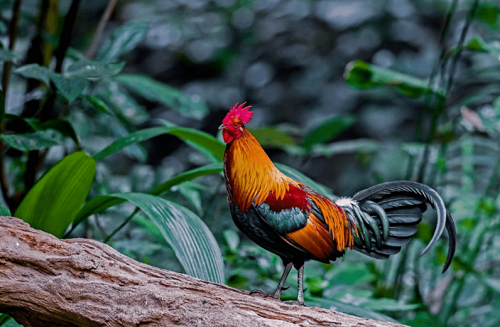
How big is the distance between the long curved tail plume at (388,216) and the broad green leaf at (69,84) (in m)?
0.86

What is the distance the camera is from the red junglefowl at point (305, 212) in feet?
3.96

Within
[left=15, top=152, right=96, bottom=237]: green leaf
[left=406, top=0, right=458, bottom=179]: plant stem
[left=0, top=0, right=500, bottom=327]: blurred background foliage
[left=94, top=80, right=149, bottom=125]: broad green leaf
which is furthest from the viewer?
[left=94, top=80, right=149, bottom=125]: broad green leaf

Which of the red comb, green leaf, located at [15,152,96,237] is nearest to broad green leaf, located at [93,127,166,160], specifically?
green leaf, located at [15,152,96,237]

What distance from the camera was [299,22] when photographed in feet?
15.0

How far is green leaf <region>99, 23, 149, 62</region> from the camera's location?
1.80m

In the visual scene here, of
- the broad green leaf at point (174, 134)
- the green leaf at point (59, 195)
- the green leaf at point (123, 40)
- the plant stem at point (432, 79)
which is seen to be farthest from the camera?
the plant stem at point (432, 79)

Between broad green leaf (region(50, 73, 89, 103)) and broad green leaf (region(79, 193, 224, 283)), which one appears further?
broad green leaf (region(50, 73, 89, 103))

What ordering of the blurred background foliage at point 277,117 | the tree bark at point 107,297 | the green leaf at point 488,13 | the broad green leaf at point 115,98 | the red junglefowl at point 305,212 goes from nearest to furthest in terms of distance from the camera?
1. the tree bark at point 107,297
2. the red junglefowl at point 305,212
3. the blurred background foliage at point 277,117
4. the green leaf at point 488,13
5. the broad green leaf at point 115,98

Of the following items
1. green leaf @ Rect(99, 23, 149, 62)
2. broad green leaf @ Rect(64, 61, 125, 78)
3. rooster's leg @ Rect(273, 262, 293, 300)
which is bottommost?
rooster's leg @ Rect(273, 262, 293, 300)

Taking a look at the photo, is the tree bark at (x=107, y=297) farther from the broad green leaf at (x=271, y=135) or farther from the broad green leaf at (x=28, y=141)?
the broad green leaf at (x=271, y=135)

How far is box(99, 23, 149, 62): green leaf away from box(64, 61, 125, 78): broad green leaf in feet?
0.84

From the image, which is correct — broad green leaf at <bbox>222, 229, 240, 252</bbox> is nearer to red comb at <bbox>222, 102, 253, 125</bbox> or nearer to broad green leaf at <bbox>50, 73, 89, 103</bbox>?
red comb at <bbox>222, 102, 253, 125</bbox>

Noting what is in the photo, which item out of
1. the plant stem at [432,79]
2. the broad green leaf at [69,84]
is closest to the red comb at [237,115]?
the broad green leaf at [69,84]

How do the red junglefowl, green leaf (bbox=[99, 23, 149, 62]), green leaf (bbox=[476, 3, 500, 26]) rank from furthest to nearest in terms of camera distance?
green leaf (bbox=[476, 3, 500, 26])
green leaf (bbox=[99, 23, 149, 62])
the red junglefowl
